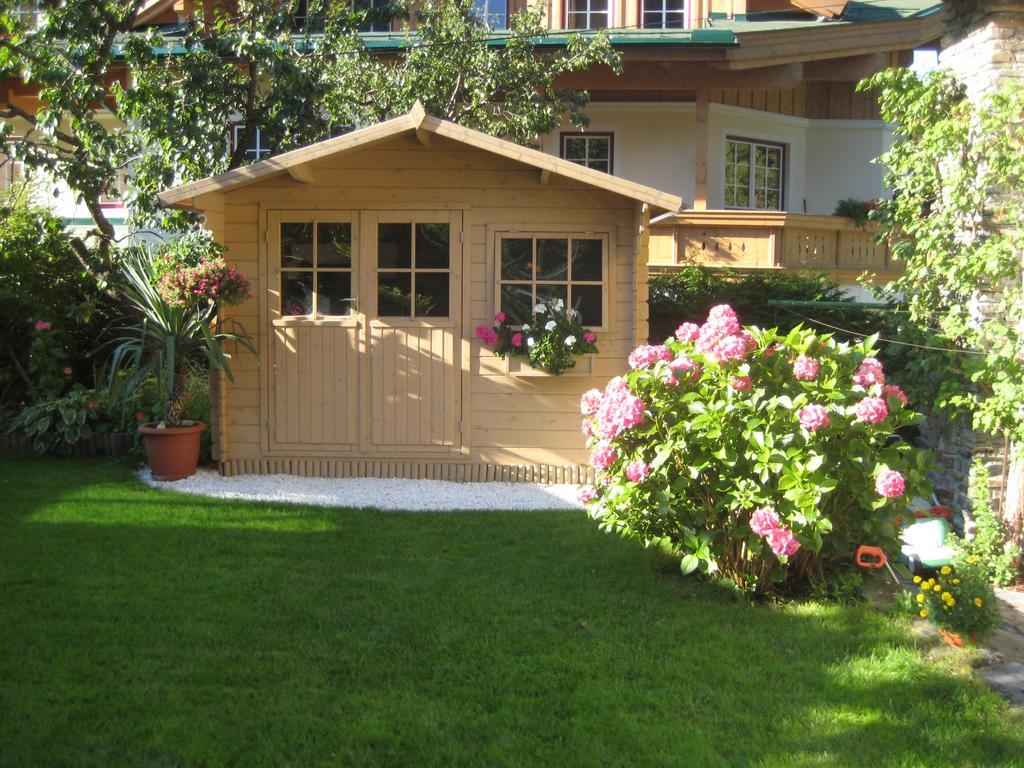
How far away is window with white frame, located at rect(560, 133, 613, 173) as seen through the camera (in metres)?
15.6

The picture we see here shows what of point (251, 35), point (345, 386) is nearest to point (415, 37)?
point (251, 35)

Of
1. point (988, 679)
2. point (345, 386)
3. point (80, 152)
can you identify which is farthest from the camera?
point (80, 152)

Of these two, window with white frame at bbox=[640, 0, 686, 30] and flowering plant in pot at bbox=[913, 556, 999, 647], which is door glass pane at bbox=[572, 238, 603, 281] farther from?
window with white frame at bbox=[640, 0, 686, 30]

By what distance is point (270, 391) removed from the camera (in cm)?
862

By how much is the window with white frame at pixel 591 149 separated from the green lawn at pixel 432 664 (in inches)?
400

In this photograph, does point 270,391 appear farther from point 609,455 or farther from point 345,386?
point 609,455

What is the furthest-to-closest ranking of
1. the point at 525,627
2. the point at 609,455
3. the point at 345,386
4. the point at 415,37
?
the point at 415,37, the point at 345,386, the point at 609,455, the point at 525,627

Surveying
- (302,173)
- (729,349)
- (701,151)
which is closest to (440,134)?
(302,173)

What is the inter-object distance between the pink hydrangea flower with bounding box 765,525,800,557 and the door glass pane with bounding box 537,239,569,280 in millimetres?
4035

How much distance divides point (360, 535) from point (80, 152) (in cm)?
536

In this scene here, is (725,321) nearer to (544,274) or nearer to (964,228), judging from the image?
(964,228)

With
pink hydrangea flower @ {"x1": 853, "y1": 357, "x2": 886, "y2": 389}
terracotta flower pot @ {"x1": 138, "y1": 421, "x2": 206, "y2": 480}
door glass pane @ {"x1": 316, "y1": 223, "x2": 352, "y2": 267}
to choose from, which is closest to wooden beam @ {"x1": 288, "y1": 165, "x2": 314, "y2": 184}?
door glass pane @ {"x1": 316, "y1": 223, "x2": 352, "y2": 267}

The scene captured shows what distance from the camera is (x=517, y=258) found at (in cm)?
861

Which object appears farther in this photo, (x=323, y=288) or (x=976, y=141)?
(x=323, y=288)
